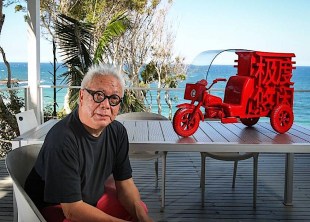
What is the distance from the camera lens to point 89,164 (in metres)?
1.82

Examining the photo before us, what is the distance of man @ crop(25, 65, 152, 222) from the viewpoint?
169cm

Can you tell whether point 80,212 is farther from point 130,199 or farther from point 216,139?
point 216,139

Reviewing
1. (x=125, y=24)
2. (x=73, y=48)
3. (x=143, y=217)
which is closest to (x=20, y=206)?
(x=143, y=217)

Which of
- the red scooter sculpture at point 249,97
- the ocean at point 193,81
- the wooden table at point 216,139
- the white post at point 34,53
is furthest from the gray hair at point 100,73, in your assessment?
the white post at point 34,53

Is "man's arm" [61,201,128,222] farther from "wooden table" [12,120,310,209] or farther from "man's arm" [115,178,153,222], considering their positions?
"wooden table" [12,120,310,209]

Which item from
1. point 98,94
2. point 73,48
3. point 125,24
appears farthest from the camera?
point 125,24

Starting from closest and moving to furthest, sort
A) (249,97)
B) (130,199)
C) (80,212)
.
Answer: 1. (80,212)
2. (130,199)
3. (249,97)

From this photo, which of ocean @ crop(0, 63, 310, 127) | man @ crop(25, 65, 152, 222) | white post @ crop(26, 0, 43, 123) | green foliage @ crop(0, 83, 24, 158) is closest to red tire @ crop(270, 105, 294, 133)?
ocean @ crop(0, 63, 310, 127)

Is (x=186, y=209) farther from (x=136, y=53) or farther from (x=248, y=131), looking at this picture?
(x=136, y=53)

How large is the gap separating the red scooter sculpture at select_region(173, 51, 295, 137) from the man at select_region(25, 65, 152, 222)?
0.77m

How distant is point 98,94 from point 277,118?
4.68ft

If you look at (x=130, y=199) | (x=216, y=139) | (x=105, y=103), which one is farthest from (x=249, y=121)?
(x=105, y=103)

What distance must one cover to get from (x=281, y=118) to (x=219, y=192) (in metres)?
1.33

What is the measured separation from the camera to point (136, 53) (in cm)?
1541
